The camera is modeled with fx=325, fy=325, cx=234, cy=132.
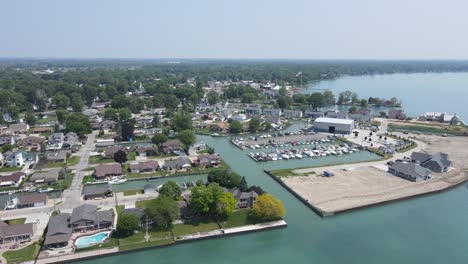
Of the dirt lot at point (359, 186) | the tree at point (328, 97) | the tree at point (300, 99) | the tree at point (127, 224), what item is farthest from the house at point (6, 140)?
the tree at point (328, 97)

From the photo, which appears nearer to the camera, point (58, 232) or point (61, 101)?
point (58, 232)

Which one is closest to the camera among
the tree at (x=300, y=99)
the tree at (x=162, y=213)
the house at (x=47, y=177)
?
→ the tree at (x=162, y=213)

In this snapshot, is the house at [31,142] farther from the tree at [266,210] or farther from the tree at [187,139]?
the tree at [266,210]

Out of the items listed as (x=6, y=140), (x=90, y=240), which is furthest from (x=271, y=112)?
(x=90, y=240)

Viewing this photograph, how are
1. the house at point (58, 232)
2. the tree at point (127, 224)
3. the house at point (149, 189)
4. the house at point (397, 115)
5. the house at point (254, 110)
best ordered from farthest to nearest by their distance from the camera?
the house at point (254, 110)
the house at point (397, 115)
the house at point (149, 189)
the tree at point (127, 224)
the house at point (58, 232)

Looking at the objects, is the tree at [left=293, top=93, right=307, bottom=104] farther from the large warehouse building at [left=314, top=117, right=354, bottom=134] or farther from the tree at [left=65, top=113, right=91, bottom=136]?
the tree at [left=65, top=113, right=91, bottom=136]

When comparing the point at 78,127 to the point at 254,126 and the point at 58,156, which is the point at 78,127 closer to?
the point at 58,156
